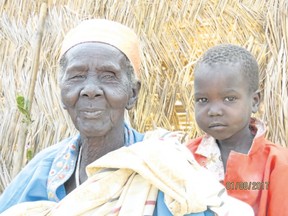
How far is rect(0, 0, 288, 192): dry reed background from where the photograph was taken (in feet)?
10.4

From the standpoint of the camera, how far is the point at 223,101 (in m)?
2.51

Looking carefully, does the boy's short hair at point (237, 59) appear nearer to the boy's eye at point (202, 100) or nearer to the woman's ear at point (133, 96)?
the boy's eye at point (202, 100)

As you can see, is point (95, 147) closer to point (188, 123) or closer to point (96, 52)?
point (96, 52)

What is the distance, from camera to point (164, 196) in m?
1.73

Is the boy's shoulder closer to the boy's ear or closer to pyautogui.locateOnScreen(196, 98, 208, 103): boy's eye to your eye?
the boy's ear

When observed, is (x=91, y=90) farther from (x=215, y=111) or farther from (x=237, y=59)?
(x=237, y=59)

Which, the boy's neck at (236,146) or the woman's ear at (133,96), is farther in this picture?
the boy's neck at (236,146)

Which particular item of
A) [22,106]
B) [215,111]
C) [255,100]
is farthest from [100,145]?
[22,106]

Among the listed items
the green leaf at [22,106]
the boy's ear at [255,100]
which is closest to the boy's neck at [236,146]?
the boy's ear at [255,100]

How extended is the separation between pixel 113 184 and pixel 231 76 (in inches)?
36.7
